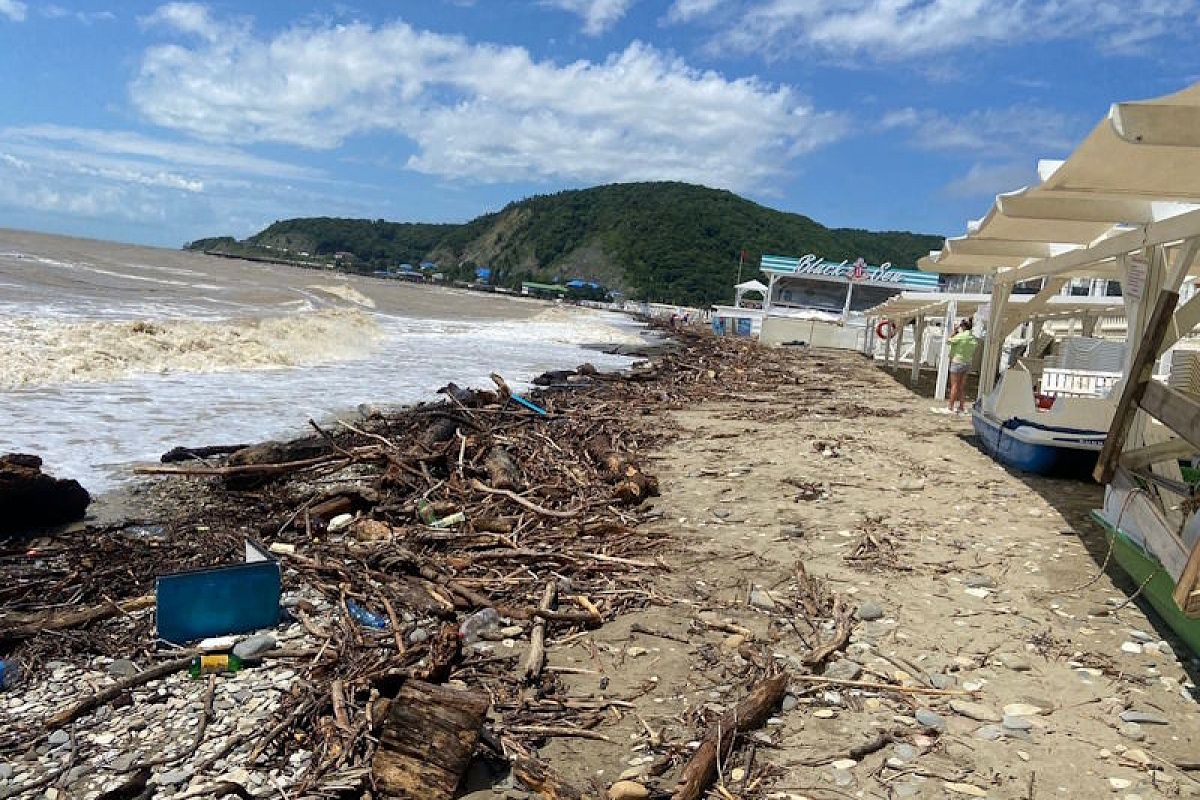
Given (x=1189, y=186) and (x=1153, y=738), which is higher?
(x=1189, y=186)

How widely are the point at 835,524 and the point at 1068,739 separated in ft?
11.8

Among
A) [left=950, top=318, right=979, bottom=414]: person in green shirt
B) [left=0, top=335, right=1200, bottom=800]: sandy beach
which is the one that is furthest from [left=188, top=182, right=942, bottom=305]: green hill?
[left=0, top=335, right=1200, bottom=800]: sandy beach

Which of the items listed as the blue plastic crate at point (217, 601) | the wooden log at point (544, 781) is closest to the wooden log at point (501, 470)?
the blue plastic crate at point (217, 601)

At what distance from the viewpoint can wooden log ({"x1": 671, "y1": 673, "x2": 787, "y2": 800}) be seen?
11.4 ft

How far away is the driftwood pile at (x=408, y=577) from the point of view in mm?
3693

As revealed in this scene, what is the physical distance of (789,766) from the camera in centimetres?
370

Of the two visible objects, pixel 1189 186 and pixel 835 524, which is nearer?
pixel 1189 186

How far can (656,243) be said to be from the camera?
15638 centimetres

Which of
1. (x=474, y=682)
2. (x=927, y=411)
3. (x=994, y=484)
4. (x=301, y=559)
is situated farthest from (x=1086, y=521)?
(x=927, y=411)

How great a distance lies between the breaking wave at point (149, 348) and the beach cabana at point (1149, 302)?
16491mm

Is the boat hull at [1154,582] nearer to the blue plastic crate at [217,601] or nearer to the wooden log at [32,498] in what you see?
the blue plastic crate at [217,601]

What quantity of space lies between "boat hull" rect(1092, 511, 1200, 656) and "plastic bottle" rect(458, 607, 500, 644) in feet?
12.5

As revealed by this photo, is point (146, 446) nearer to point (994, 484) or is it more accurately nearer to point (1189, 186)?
point (994, 484)

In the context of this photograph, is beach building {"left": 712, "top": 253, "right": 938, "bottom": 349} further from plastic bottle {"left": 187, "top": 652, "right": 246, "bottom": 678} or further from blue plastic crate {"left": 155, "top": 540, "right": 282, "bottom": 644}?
plastic bottle {"left": 187, "top": 652, "right": 246, "bottom": 678}
